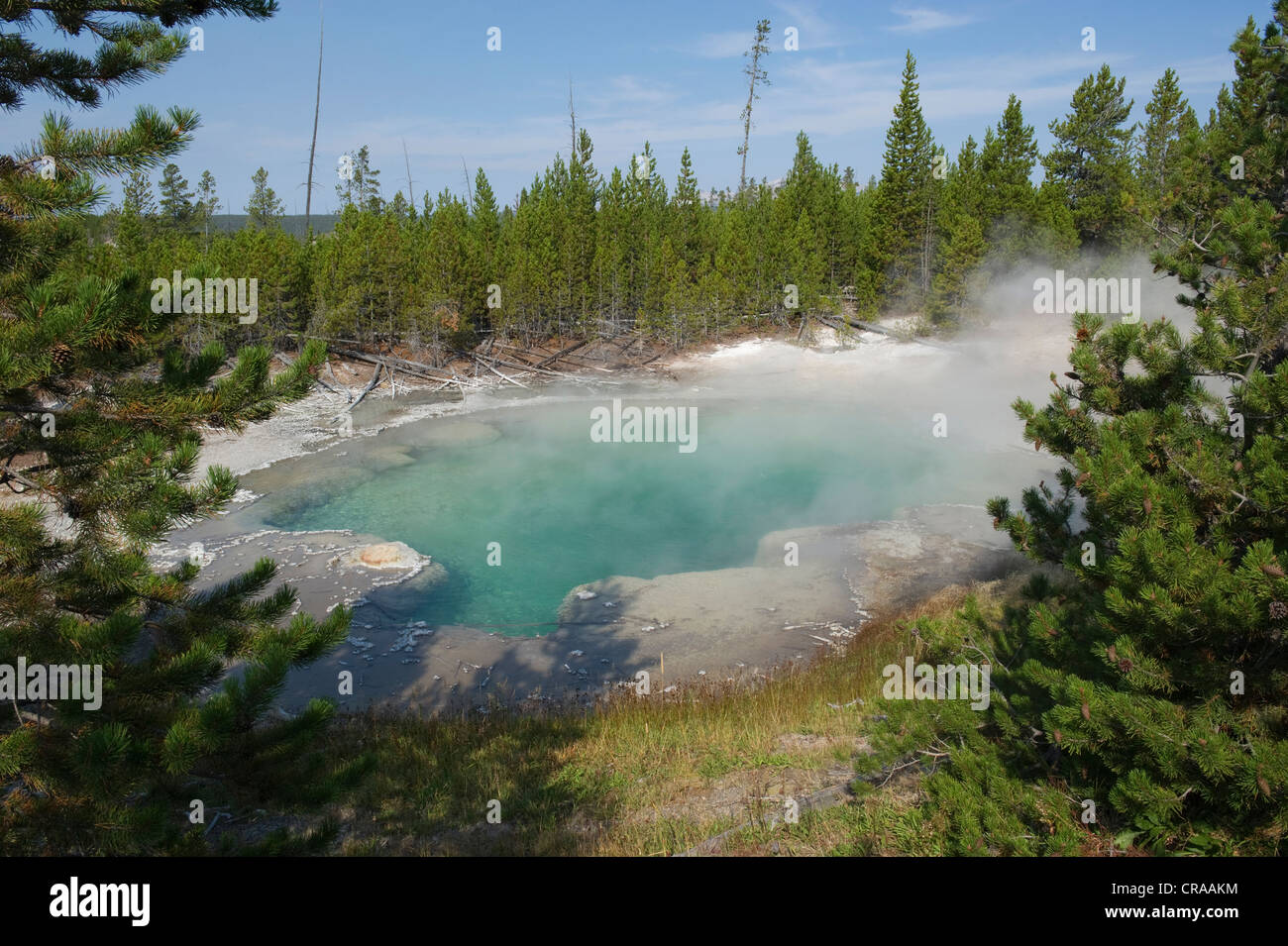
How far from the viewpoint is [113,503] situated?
5.32 metres

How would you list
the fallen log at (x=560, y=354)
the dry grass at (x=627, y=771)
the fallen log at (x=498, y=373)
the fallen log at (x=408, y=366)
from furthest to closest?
the fallen log at (x=560, y=354) → the fallen log at (x=408, y=366) → the fallen log at (x=498, y=373) → the dry grass at (x=627, y=771)

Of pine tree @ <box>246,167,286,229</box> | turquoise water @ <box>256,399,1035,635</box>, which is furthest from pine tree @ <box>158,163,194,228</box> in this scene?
turquoise water @ <box>256,399,1035,635</box>

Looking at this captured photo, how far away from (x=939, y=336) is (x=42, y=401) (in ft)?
123

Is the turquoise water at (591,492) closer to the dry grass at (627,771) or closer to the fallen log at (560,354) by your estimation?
A: the dry grass at (627,771)

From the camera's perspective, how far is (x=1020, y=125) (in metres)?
40.2

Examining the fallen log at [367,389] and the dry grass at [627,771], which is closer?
the dry grass at [627,771]

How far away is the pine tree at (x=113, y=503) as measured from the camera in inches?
185

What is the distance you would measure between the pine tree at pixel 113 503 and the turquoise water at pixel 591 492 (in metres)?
8.88

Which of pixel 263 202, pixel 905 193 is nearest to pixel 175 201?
pixel 263 202

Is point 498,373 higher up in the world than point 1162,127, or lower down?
lower down

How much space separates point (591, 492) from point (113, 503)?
55.9 feet

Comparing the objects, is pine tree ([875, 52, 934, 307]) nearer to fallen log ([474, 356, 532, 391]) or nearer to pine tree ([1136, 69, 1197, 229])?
pine tree ([1136, 69, 1197, 229])

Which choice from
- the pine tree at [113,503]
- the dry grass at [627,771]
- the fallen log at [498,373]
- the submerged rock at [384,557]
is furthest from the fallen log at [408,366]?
the pine tree at [113,503]

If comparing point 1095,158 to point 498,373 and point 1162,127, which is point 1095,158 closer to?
point 1162,127
